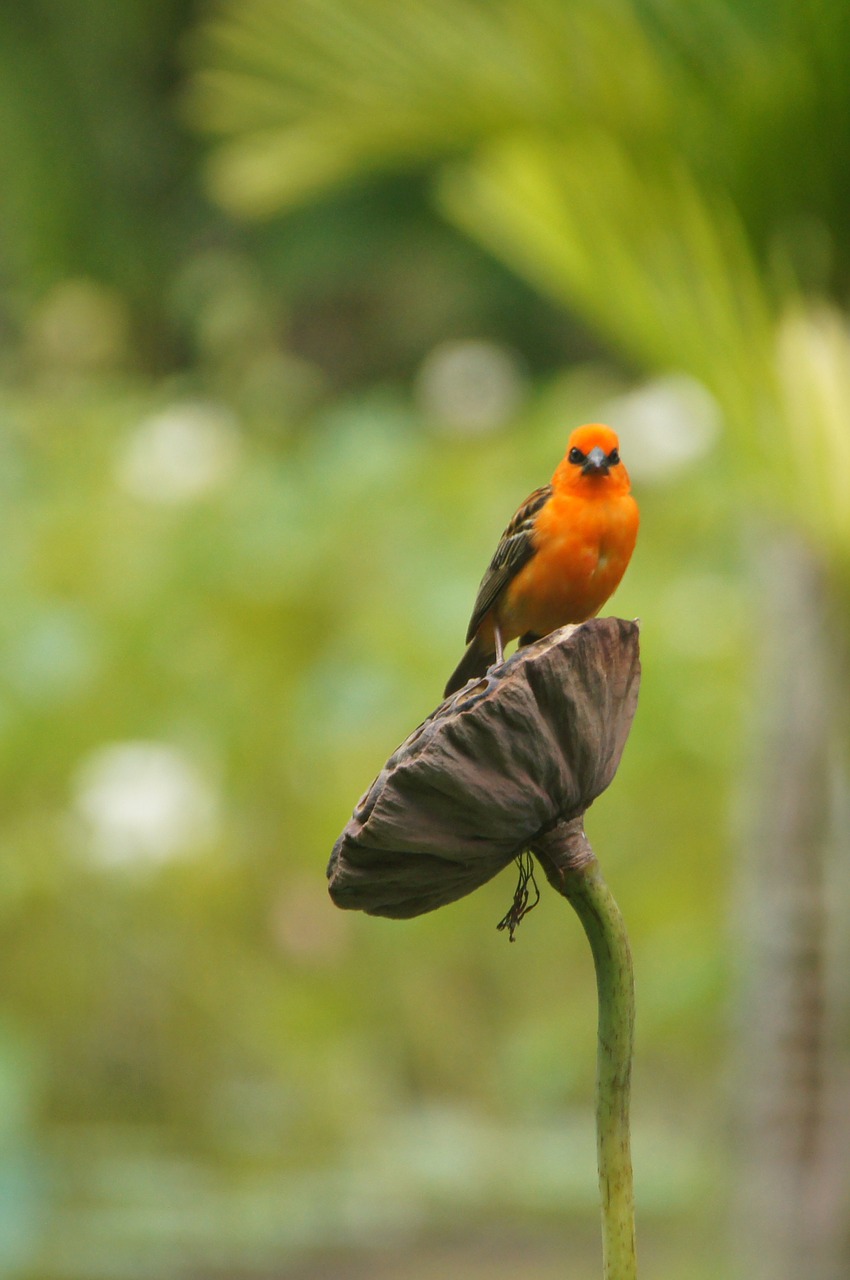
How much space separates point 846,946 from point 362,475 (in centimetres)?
257

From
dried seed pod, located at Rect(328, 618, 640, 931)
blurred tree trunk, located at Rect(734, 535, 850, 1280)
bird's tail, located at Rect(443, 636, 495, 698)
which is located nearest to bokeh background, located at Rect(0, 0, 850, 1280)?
blurred tree trunk, located at Rect(734, 535, 850, 1280)

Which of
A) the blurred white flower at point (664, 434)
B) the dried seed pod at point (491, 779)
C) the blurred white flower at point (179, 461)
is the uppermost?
the blurred white flower at point (179, 461)

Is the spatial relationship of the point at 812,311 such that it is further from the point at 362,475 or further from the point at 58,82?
the point at 58,82

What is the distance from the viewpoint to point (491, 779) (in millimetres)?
529

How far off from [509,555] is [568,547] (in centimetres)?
7

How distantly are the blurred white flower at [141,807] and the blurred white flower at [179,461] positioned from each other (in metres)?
1.20

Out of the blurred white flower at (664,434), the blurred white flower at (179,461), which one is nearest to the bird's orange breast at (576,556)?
the blurred white flower at (664,434)

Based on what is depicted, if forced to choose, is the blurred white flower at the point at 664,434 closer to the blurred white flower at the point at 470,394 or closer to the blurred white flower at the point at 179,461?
the blurred white flower at the point at 470,394

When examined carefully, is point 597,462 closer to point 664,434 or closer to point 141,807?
point 141,807

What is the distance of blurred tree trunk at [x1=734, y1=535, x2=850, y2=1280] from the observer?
2.40 metres

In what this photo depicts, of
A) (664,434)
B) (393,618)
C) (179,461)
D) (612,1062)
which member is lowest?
(612,1062)

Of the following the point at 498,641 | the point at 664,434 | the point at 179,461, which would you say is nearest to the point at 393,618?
the point at 664,434

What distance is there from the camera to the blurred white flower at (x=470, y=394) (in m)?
4.95

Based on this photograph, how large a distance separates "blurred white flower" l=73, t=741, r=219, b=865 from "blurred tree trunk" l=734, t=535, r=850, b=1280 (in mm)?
1471
